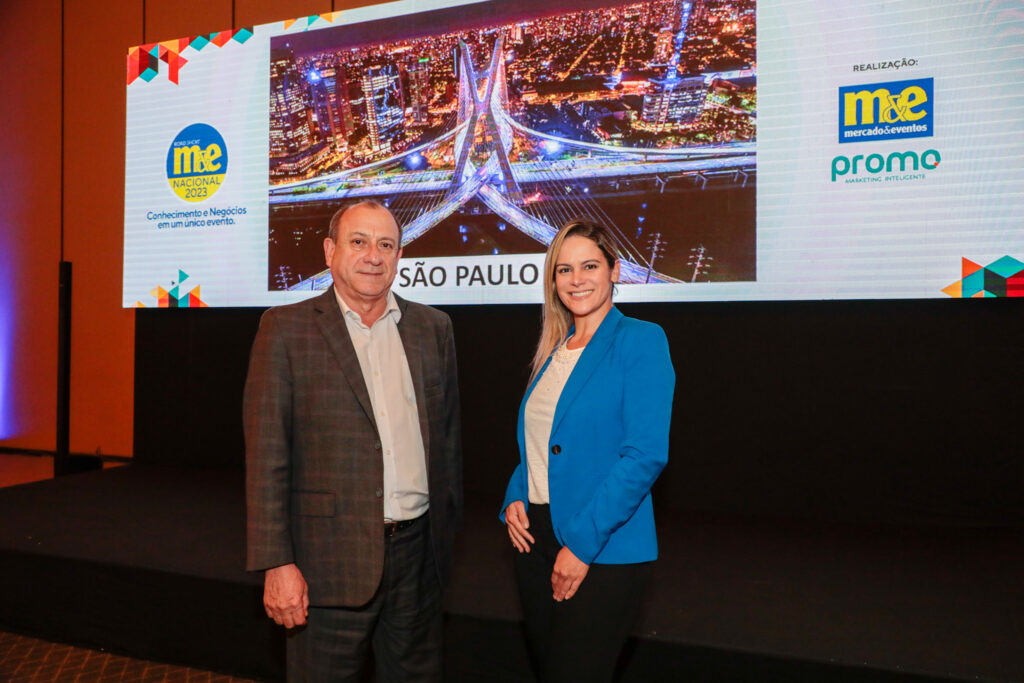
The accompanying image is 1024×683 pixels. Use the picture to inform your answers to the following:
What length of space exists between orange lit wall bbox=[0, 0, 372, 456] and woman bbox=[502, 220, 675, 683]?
13.9 ft

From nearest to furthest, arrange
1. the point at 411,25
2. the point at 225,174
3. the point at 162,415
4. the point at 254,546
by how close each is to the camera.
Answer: the point at 254,546
the point at 411,25
the point at 225,174
the point at 162,415

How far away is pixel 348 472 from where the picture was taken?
4.64ft

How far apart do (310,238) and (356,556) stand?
2.62m

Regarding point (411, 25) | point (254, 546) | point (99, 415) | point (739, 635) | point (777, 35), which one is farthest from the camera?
point (99, 415)

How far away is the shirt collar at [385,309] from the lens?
1.51m

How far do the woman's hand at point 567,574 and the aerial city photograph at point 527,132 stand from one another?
6.70ft

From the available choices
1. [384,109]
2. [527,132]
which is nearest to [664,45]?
[527,132]

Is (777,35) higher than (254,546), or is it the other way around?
(777,35)

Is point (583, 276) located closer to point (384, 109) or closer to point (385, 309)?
Answer: point (385, 309)

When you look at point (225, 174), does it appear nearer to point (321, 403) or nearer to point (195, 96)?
point (195, 96)

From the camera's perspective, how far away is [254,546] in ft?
4.40

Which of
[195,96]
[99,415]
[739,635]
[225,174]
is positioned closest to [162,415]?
[99,415]

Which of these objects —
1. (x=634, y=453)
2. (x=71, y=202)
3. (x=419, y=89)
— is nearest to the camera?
(x=634, y=453)

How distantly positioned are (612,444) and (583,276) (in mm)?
312
